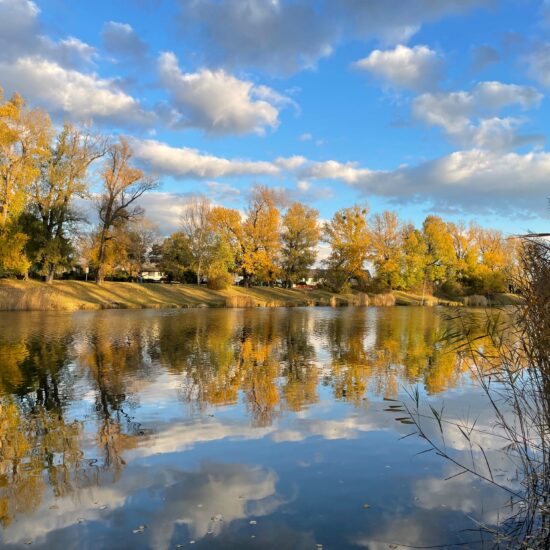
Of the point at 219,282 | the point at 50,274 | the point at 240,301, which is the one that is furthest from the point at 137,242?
the point at 240,301

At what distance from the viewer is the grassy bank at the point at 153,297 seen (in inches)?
1756

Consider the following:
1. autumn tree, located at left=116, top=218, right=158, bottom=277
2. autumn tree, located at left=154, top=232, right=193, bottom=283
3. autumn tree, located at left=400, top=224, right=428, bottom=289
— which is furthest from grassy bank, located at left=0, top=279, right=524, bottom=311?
autumn tree, located at left=154, top=232, right=193, bottom=283

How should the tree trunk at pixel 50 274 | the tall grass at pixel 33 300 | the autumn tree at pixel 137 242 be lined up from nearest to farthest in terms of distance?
the tall grass at pixel 33 300 < the tree trunk at pixel 50 274 < the autumn tree at pixel 137 242

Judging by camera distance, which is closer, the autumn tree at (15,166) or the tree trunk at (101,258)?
the autumn tree at (15,166)

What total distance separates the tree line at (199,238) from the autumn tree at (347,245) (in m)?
0.16

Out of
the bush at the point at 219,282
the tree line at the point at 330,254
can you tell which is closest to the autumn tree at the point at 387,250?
the tree line at the point at 330,254

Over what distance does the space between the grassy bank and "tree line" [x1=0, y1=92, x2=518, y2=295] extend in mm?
2322

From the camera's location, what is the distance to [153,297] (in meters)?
57.2

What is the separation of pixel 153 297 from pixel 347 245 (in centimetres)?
3267

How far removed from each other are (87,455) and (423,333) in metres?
26.2

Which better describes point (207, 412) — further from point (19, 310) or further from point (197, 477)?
point (19, 310)

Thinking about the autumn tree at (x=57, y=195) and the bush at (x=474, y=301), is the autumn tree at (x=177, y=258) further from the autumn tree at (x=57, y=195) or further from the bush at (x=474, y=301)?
the bush at (x=474, y=301)

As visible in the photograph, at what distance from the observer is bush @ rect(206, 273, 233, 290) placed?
219 ft

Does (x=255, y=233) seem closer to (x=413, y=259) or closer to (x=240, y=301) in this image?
(x=240, y=301)
